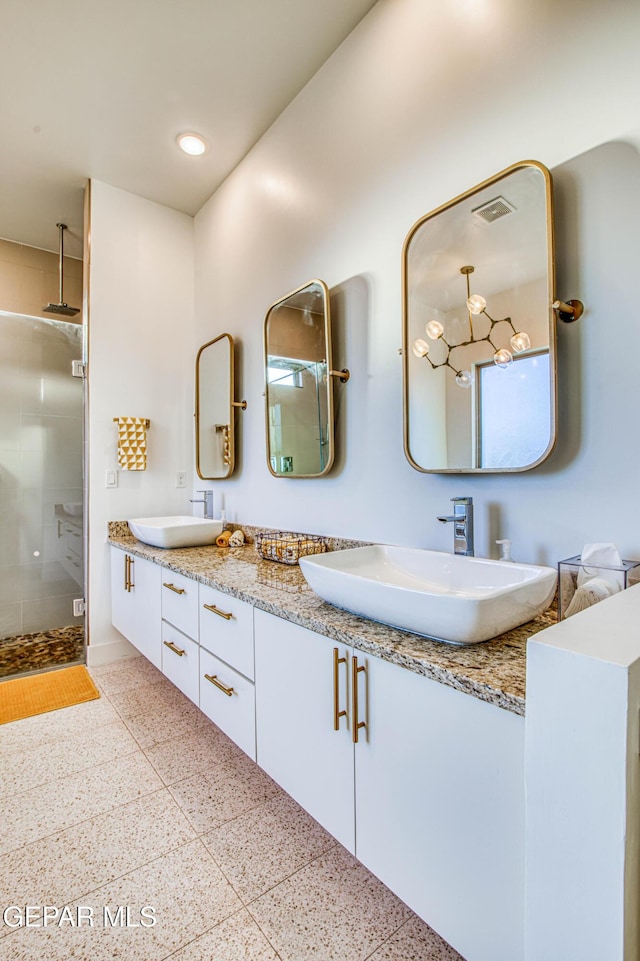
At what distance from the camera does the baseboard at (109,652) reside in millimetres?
2762

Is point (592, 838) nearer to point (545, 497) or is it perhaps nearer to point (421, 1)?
point (545, 497)

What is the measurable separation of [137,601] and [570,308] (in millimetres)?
2286

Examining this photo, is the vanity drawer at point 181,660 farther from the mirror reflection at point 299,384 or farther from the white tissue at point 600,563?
the white tissue at point 600,563

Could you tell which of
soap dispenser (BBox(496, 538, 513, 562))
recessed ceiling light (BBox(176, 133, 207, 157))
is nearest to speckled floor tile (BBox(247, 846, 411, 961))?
soap dispenser (BBox(496, 538, 513, 562))

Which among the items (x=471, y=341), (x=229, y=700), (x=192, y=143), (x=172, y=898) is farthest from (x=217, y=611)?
(x=192, y=143)

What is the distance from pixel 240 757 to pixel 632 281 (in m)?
2.06

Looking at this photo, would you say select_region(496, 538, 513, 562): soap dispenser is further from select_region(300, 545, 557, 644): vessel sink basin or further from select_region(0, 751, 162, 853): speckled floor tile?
select_region(0, 751, 162, 853): speckled floor tile

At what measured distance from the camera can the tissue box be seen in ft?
3.24

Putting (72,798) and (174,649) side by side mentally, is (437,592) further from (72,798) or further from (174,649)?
(72,798)

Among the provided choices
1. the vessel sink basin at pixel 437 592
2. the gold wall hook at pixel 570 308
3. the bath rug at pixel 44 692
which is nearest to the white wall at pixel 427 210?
the gold wall hook at pixel 570 308

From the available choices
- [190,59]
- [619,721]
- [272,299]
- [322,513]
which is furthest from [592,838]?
[190,59]

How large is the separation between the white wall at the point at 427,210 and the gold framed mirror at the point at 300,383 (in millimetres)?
70

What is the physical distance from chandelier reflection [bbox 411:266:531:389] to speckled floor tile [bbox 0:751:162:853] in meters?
1.81

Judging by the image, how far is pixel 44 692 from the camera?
96.7 inches
